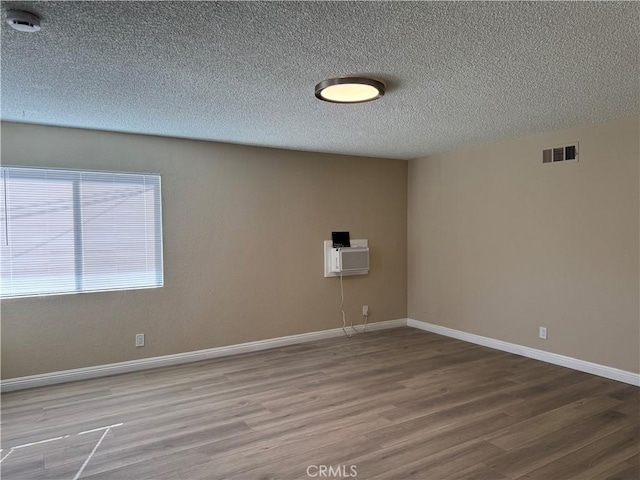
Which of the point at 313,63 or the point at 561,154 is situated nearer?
the point at 313,63

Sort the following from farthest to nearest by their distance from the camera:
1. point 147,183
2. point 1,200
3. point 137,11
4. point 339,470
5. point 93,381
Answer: point 147,183
point 93,381
point 1,200
point 339,470
point 137,11

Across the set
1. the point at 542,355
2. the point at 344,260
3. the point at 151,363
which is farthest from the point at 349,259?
the point at 151,363

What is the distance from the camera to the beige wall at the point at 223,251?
3857 mm

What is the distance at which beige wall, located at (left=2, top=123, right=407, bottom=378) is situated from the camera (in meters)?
3.86

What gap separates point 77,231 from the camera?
3.96m

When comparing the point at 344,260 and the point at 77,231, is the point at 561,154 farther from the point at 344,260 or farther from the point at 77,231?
the point at 77,231

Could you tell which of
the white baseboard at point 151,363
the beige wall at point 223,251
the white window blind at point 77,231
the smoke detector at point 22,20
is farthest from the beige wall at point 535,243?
the smoke detector at point 22,20

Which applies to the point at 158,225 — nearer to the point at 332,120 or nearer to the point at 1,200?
the point at 1,200

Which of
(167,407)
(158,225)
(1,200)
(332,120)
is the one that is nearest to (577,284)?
(332,120)

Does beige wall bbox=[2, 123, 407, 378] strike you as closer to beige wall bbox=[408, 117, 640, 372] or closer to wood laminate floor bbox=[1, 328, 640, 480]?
wood laminate floor bbox=[1, 328, 640, 480]

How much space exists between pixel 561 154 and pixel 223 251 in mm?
3617

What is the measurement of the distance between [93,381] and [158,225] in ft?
5.18

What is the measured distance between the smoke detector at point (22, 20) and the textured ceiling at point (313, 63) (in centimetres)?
4

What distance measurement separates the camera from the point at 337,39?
2.16 m
